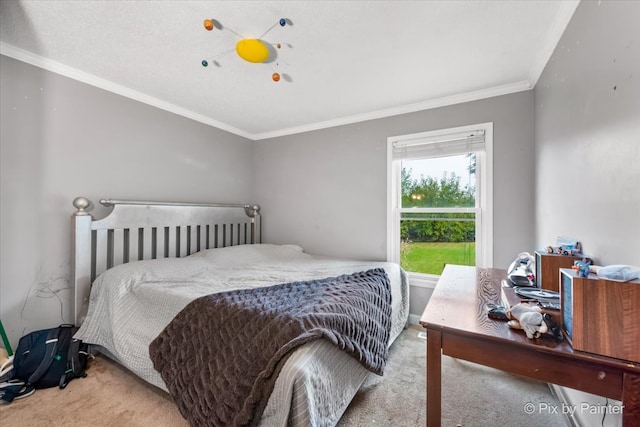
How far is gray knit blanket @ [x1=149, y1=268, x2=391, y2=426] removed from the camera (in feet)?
3.76

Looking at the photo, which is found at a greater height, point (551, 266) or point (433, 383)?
point (551, 266)

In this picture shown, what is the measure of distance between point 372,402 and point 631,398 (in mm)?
1252

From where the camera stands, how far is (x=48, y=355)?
176 cm

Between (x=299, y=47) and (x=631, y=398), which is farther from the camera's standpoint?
(x=299, y=47)

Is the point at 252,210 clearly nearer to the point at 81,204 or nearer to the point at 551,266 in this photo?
the point at 81,204

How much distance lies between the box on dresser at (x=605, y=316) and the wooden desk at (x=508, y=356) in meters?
0.03

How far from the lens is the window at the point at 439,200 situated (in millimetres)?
2484

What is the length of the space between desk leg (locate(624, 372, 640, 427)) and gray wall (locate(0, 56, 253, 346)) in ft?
10.4

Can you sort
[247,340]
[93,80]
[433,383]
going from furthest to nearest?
[93,80]
[247,340]
[433,383]

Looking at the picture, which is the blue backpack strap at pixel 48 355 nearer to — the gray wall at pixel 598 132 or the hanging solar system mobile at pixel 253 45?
the hanging solar system mobile at pixel 253 45

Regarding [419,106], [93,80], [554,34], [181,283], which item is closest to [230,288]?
[181,283]

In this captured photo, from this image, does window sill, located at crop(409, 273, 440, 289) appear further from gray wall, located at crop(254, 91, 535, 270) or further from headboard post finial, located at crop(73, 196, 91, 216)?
headboard post finial, located at crop(73, 196, 91, 216)

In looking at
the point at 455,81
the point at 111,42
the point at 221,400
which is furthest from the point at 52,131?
the point at 455,81

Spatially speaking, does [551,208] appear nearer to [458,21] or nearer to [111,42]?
[458,21]
